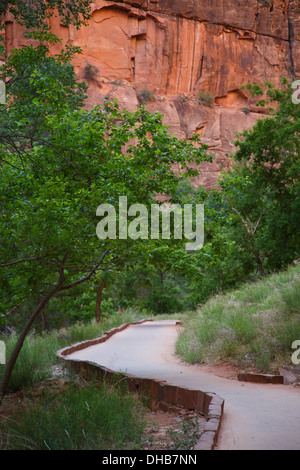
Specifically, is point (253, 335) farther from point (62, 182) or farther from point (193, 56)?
point (193, 56)

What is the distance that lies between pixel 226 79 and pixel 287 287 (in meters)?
53.6

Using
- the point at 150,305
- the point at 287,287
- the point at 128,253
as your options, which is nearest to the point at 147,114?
the point at 128,253

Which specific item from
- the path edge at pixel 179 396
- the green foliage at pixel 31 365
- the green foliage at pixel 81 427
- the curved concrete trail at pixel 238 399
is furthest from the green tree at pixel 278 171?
the green foliage at pixel 81 427

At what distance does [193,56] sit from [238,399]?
188 ft

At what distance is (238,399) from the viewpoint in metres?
6.65

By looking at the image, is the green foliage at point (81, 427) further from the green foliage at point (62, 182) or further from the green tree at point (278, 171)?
the green tree at point (278, 171)

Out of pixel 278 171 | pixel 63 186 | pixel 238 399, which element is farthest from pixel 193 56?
pixel 238 399

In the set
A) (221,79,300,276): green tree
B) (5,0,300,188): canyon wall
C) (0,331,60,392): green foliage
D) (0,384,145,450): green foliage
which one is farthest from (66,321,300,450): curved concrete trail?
(5,0,300,188): canyon wall

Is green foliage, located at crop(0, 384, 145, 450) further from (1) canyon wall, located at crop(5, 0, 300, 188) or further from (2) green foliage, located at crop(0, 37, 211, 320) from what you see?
(1) canyon wall, located at crop(5, 0, 300, 188)

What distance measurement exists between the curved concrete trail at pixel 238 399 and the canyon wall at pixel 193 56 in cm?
4122

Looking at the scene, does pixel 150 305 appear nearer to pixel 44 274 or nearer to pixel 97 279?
pixel 97 279

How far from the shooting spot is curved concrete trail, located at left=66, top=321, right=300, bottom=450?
15.4 feet
